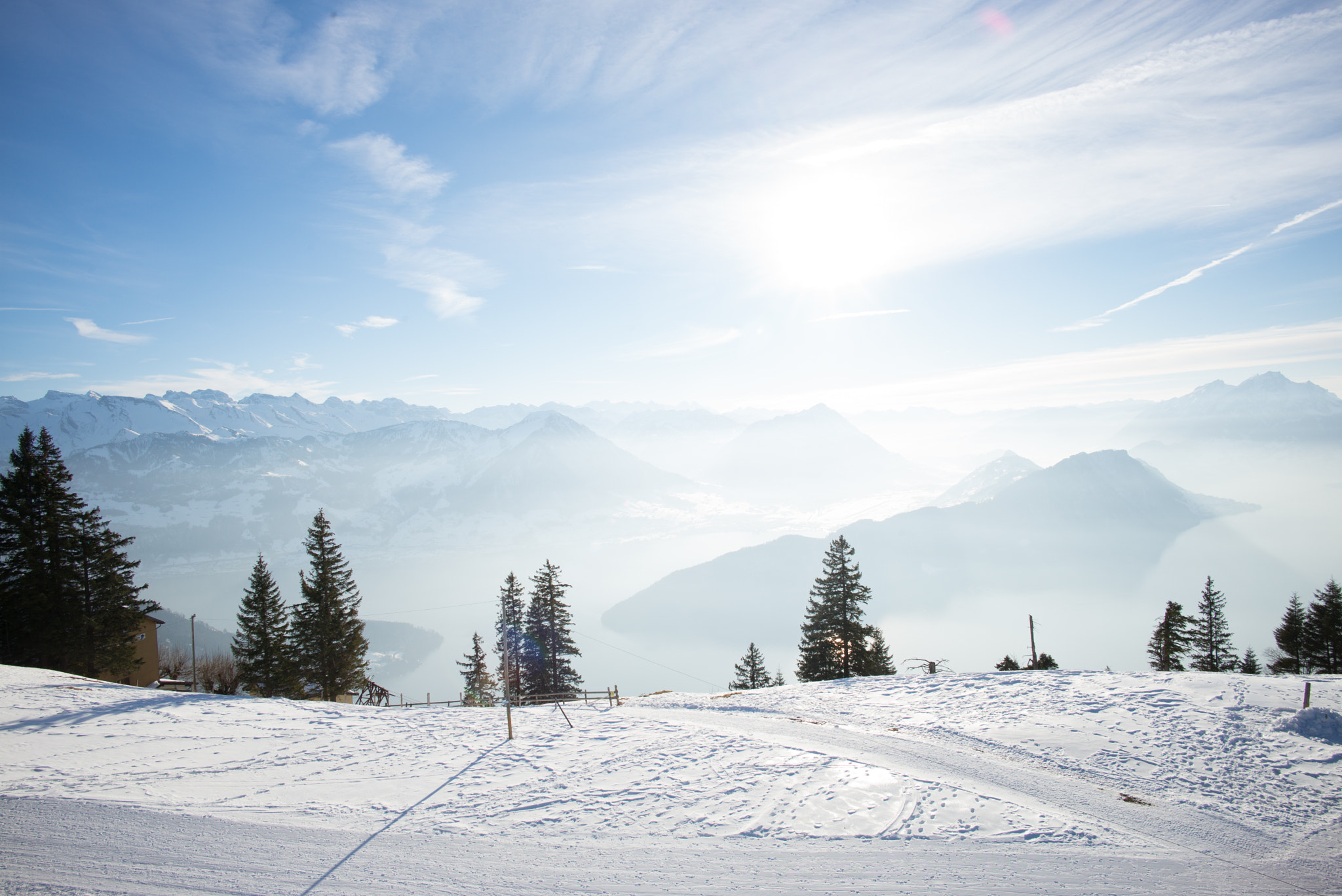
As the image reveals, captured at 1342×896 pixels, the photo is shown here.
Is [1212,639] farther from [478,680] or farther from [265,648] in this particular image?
[265,648]

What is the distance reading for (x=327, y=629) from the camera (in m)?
36.5

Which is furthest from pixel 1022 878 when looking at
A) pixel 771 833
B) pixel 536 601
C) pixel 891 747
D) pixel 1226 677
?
pixel 536 601

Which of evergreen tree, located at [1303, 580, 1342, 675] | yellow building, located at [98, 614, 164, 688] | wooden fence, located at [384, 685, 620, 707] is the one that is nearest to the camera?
wooden fence, located at [384, 685, 620, 707]

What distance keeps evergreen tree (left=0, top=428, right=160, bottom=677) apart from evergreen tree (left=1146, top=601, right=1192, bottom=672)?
70.8 meters

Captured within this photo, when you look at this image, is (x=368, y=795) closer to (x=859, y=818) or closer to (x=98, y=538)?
(x=859, y=818)

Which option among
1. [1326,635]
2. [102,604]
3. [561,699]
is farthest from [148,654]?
[1326,635]

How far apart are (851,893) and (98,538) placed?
141ft

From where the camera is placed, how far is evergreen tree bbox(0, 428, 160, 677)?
30016 millimetres

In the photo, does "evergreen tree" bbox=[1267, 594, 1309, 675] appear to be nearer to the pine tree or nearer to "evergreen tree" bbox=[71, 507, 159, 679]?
the pine tree

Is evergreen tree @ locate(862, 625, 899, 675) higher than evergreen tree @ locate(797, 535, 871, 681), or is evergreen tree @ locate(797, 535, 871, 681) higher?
evergreen tree @ locate(797, 535, 871, 681)

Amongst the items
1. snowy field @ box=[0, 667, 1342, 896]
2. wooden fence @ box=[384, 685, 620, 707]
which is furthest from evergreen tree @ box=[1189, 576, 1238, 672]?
wooden fence @ box=[384, 685, 620, 707]

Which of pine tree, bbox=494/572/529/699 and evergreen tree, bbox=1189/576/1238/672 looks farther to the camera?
evergreen tree, bbox=1189/576/1238/672

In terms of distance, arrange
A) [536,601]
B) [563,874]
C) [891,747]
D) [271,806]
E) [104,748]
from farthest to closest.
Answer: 1. [536,601]
2. [891,747]
3. [104,748]
4. [271,806]
5. [563,874]

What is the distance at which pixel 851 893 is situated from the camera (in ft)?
35.2
